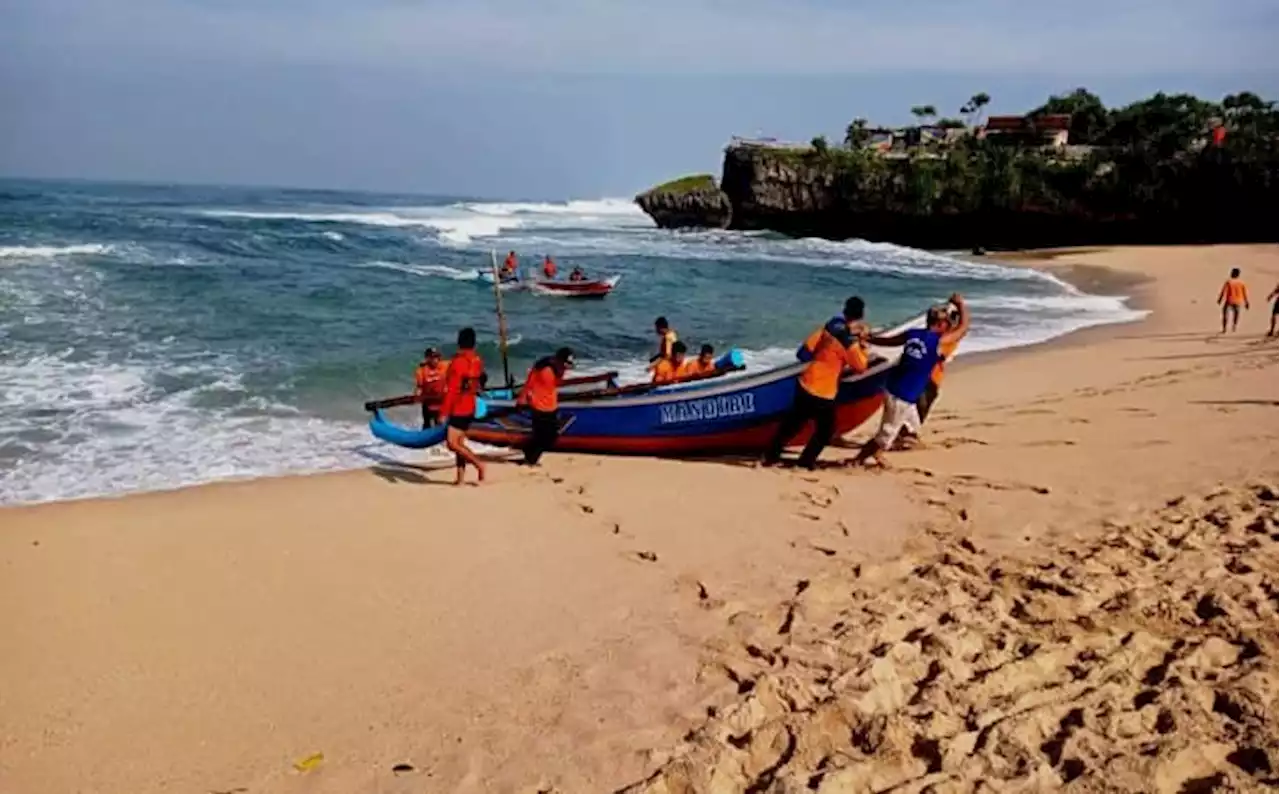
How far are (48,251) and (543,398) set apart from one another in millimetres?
→ 30112

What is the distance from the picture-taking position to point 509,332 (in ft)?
73.9

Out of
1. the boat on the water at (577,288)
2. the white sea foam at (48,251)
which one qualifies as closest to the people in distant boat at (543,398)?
the boat on the water at (577,288)

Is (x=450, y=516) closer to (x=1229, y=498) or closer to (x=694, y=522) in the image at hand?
(x=694, y=522)

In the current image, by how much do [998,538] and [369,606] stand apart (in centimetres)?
434

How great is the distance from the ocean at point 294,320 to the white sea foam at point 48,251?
0.15m

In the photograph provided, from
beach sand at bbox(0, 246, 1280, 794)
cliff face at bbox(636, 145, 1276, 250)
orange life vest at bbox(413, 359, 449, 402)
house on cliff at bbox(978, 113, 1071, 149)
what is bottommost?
beach sand at bbox(0, 246, 1280, 794)

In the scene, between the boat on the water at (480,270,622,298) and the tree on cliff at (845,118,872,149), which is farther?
the tree on cliff at (845,118,872,149)

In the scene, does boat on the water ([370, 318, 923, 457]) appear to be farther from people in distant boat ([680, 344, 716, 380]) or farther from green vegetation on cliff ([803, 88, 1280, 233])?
green vegetation on cliff ([803, 88, 1280, 233])

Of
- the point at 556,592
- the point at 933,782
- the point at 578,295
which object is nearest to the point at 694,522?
the point at 556,592

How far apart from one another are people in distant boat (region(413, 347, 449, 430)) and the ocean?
0.75 m

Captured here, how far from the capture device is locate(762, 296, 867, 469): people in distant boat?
9.47m

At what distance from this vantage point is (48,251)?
33.1 m

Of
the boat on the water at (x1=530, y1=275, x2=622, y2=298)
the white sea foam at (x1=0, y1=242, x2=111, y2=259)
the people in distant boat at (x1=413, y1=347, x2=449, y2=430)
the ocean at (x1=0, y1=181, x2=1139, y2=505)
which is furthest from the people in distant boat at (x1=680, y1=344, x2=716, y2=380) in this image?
the white sea foam at (x1=0, y1=242, x2=111, y2=259)

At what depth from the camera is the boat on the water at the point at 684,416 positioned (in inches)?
398
